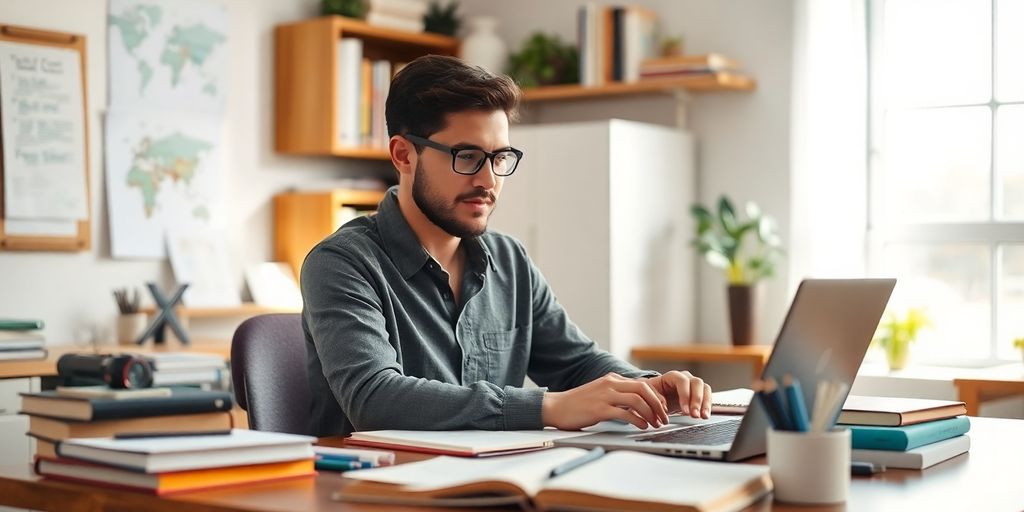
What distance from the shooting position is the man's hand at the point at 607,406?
162cm

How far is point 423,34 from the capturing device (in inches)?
183

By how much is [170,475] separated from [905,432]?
870 millimetres

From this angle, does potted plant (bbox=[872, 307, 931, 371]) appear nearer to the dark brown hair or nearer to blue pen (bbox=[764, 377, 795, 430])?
the dark brown hair

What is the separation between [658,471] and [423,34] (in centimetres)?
364

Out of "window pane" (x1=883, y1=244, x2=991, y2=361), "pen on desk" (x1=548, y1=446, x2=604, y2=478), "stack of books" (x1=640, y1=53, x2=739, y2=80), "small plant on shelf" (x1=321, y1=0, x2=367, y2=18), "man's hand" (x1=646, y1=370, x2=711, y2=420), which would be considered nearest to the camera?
"pen on desk" (x1=548, y1=446, x2=604, y2=478)

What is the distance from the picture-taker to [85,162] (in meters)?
3.82

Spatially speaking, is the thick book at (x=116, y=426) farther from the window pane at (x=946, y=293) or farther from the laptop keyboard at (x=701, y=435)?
the window pane at (x=946, y=293)

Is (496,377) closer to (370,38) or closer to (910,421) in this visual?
(910,421)

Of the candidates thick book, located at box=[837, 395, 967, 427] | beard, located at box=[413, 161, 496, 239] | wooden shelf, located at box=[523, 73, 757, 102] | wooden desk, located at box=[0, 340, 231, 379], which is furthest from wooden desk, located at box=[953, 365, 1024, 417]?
wooden desk, located at box=[0, 340, 231, 379]

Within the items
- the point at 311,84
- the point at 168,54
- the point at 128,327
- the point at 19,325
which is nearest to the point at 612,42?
the point at 311,84

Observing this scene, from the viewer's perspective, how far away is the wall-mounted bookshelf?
14.1ft

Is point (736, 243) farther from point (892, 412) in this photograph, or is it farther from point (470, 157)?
point (892, 412)

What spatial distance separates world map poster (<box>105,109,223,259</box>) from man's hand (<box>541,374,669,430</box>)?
261 centimetres

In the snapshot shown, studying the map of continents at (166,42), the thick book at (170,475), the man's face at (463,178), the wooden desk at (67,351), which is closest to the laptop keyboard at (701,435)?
the thick book at (170,475)
